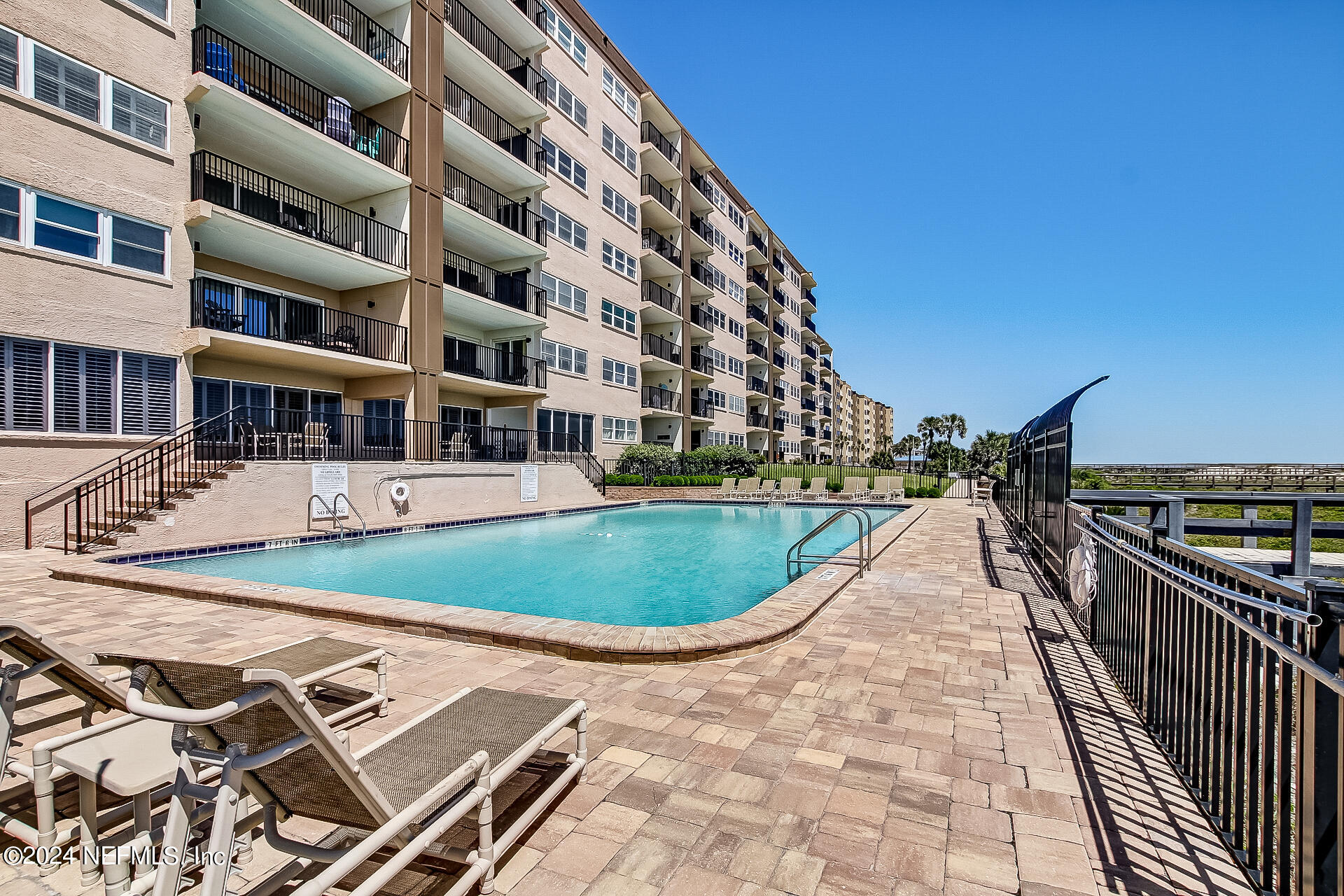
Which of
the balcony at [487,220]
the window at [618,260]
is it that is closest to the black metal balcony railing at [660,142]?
the window at [618,260]

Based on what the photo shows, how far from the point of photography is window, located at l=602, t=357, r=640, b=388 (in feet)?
94.2

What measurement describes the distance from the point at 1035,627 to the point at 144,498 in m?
14.9

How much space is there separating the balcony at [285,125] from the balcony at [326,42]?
44cm

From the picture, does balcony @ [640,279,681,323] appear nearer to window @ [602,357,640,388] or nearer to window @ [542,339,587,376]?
window @ [602,357,640,388]

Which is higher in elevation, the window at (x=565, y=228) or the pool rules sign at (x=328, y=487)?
the window at (x=565, y=228)

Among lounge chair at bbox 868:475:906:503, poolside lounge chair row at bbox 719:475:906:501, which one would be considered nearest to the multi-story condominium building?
poolside lounge chair row at bbox 719:475:906:501

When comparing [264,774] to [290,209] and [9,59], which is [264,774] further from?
[290,209]

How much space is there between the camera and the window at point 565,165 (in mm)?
25172

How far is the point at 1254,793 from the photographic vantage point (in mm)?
2578

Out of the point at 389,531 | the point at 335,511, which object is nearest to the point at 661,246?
the point at 389,531

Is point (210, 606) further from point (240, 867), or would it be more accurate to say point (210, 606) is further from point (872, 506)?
point (872, 506)

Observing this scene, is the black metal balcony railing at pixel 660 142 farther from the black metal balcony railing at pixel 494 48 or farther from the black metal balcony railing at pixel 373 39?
the black metal balcony railing at pixel 373 39

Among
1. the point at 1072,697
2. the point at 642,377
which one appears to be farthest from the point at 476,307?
the point at 1072,697

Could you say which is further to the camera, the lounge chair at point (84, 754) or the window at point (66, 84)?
the window at point (66, 84)
